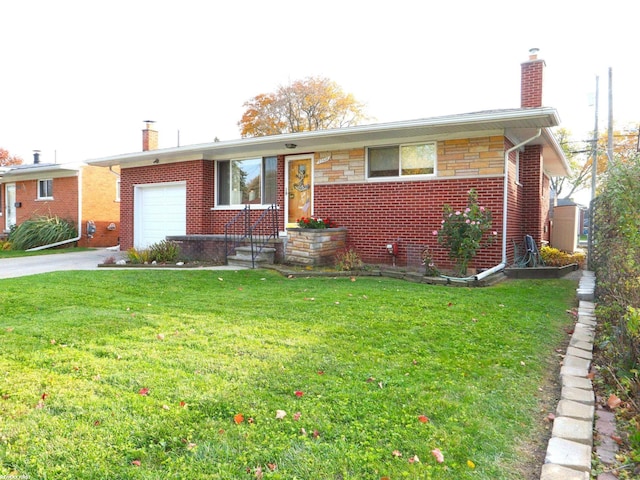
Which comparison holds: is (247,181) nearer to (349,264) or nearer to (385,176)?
(385,176)

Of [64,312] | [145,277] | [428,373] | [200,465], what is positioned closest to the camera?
[200,465]

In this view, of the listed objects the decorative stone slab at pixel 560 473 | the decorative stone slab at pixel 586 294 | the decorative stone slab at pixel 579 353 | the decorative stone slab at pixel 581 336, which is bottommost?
the decorative stone slab at pixel 560 473

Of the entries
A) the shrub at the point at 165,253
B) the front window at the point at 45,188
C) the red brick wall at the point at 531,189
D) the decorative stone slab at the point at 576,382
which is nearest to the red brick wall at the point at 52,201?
the front window at the point at 45,188

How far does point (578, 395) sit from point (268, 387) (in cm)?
211

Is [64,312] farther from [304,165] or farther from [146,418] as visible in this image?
[304,165]

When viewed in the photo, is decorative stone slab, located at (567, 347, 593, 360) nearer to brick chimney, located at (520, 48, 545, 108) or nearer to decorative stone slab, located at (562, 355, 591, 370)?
decorative stone slab, located at (562, 355, 591, 370)

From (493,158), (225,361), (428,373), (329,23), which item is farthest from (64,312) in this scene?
(329,23)

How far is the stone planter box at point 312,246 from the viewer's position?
9461 millimetres

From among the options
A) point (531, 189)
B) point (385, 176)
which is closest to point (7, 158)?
point (385, 176)

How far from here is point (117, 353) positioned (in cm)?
360

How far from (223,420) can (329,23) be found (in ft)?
37.6

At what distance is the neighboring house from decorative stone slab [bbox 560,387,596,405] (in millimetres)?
17233

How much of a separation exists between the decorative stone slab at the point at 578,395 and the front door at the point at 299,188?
8541mm

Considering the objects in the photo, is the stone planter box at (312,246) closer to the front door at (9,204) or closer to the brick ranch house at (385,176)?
the brick ranch house at (385,176)
